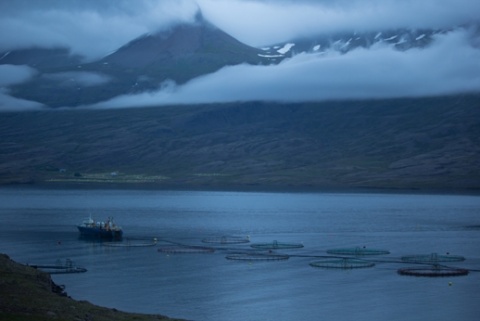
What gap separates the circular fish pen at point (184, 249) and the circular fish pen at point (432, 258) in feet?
68.8

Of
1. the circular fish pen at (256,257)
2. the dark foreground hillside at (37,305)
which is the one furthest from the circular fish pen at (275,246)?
the dark foreground hillside at (37,305)

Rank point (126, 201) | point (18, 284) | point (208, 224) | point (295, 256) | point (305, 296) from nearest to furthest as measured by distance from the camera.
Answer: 1. point (18, 284)
2. point (305, 296)
3. point (295, 256)
4. point (208, 224)
5. point (126, 201)

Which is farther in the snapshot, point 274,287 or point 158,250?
point 158,250

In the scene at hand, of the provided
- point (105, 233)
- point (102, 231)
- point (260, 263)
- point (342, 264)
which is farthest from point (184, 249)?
point (342, 264)

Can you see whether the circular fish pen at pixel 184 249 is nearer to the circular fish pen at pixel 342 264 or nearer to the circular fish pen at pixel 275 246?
the circular fish pen at pixel 275 246

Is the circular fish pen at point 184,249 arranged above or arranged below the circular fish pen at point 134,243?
below

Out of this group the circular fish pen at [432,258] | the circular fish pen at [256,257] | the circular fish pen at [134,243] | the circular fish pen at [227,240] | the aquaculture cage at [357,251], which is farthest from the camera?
the circular fish pen at [227,240]

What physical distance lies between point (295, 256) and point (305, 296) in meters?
24.2

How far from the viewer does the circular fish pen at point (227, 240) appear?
104 meters

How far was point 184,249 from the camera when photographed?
9525 centimetres

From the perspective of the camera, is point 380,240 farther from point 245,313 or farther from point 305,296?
point 245,313

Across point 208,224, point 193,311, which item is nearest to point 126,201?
point 208,224

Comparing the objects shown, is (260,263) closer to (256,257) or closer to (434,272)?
(256,257)

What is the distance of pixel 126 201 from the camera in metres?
190
